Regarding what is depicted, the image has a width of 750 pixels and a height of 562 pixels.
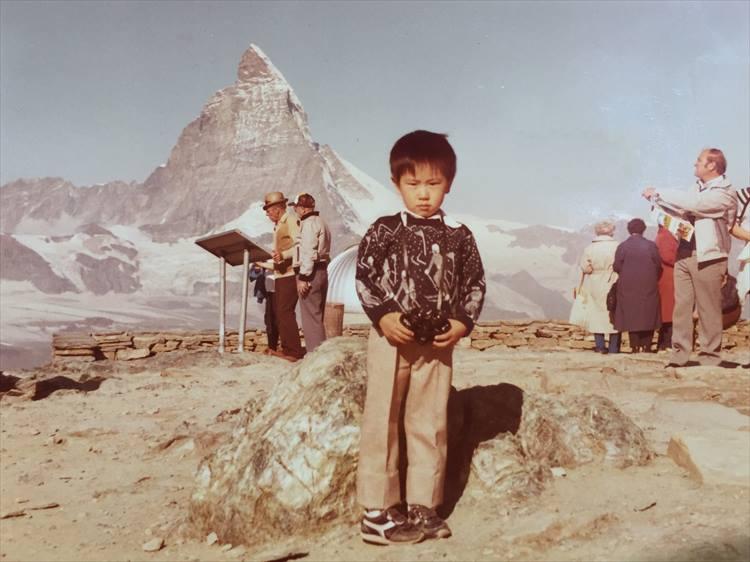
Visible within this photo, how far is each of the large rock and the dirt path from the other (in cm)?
11

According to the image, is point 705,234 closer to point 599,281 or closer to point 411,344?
point 599,281

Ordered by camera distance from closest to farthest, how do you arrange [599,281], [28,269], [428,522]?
[428,522] < [599,281] < [28,269]

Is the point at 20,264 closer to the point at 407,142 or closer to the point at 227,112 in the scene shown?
the point at 227,112

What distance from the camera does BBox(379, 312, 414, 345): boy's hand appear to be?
278cm

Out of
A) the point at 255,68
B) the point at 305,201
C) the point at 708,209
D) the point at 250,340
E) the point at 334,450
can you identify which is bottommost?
the point at 250,340

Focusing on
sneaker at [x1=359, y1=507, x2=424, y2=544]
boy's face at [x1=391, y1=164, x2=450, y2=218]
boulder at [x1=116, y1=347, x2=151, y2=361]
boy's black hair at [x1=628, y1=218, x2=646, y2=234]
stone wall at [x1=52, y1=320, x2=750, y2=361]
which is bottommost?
boulder at [x1=116, y1=347, x2=151, y2=361]

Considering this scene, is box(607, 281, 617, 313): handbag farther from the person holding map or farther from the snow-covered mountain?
the snow-covered mountain

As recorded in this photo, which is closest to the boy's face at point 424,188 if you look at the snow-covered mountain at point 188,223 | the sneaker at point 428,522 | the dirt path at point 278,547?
the sneaker at point 428,522

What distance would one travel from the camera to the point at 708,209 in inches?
226

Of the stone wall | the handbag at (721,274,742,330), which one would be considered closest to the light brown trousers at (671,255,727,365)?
the handbag at (721,274,742,330)

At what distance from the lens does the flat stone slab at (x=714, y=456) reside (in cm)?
316

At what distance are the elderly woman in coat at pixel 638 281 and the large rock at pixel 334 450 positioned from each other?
5159mm

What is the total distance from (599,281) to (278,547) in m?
7.25

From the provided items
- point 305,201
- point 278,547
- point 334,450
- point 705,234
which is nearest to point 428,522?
point 334,450
